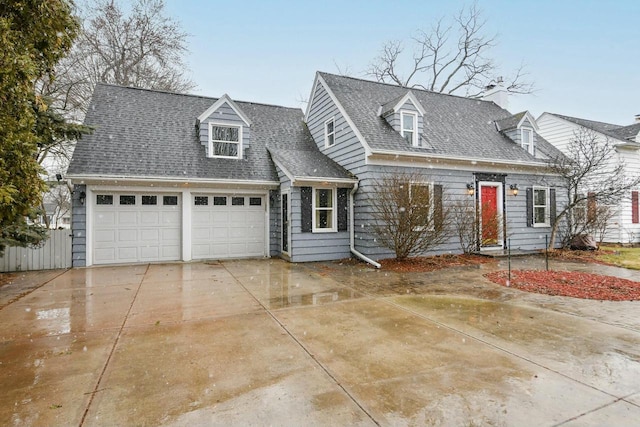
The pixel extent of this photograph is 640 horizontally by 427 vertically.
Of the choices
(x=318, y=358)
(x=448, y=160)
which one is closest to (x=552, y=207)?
(x=448, y=160)

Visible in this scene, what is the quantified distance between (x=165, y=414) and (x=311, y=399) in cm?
112

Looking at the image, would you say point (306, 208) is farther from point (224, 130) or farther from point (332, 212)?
point (224, 130)

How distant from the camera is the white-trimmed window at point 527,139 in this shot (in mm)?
13258

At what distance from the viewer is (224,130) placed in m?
11.7

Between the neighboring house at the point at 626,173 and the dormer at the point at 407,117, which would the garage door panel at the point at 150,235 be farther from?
the neighboring house at the point at 626,173

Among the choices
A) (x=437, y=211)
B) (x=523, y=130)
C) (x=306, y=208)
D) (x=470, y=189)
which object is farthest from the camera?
(x=523, y=130)

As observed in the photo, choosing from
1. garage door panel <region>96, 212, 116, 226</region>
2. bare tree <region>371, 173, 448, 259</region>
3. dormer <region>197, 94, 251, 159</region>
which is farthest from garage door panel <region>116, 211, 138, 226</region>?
bare tree <region>371, 173, 448, 259</region>

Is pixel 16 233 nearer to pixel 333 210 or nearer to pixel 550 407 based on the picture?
pixel 333 210

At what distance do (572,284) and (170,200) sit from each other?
10.9 m

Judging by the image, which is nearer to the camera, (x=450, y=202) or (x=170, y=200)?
(x=170, y=200)

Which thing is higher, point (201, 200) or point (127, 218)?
point (201, 200)

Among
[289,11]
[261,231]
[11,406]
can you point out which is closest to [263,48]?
[289,11]

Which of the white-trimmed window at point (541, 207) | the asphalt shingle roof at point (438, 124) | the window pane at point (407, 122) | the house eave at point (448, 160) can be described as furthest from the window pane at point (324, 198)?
the white-trimmed window at point (541, 207)

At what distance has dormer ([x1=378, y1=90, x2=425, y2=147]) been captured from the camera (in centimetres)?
1099
